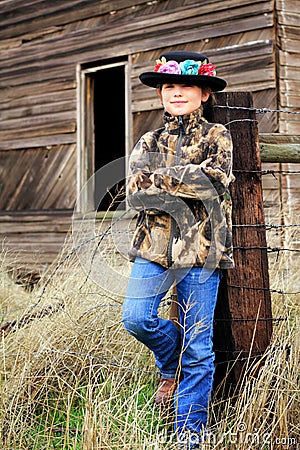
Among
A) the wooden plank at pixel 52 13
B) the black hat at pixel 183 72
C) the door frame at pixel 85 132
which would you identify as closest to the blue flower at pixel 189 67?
the black hat at pixel 183 72

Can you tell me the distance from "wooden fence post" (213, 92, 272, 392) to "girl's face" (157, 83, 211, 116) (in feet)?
0.76

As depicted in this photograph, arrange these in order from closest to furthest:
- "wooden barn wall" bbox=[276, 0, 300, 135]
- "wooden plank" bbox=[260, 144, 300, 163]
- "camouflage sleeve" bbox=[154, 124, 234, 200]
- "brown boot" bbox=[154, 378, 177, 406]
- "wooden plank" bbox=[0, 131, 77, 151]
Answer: "camouflage sleeve" bbox=[154, 124, 234, 200] < "brown boot" bbox=[154, 378, 177, 406] < "wooden plank" bbox=[260, 144, 300, 163] < "wooden barn wall" bbox=[276, 0, 300, 135] < "wooden plank" bbox=[0, 131, 77, 151]

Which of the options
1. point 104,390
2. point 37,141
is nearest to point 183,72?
point 104,390

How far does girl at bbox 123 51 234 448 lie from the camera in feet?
9.45

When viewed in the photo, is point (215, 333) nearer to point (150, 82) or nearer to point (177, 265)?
point (177, 265)

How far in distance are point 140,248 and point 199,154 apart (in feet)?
1.66

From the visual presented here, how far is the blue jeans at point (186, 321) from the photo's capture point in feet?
9.59

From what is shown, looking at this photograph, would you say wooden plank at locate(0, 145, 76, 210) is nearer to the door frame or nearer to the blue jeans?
the door frame

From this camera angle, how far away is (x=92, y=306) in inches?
160

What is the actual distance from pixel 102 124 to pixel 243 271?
8.14m

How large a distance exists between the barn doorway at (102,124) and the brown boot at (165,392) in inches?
190

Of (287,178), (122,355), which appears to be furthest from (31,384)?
(287,178)

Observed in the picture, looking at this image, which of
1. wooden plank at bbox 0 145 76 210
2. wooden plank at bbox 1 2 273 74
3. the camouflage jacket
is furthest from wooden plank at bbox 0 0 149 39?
the camouflage jacket

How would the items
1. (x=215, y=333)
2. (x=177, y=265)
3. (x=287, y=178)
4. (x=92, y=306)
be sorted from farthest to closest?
1. (x=287, y=178)
2. (x=92, y=306)
3. (x=215, y=333)
4. (x=177, y=265)
